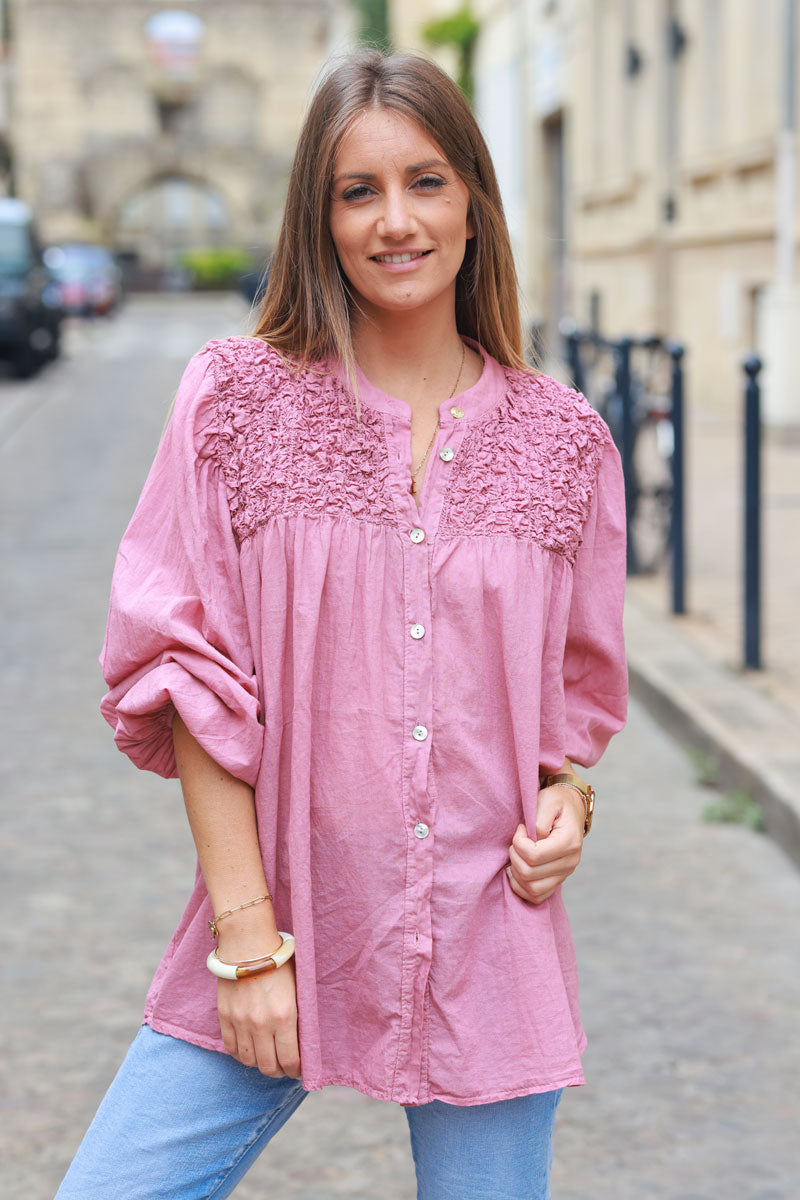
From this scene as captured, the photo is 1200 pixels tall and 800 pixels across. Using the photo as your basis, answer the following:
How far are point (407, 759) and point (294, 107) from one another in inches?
3009

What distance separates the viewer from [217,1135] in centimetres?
190

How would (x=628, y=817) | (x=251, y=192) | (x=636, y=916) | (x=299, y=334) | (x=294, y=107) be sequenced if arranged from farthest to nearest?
(x=294, y=107), (x=251, y=192), (x=628, y=817), (x=636, y=916), (x=299, y=334)

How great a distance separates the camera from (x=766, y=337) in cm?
1430

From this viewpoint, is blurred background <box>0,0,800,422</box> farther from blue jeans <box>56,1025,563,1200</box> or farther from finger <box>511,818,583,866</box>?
blue jeans <box>56,1025,563,1200</box>

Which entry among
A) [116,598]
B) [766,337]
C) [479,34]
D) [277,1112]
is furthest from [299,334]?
[479,34]

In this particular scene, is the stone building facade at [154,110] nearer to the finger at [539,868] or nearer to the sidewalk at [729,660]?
the sidewalk at [729,660]

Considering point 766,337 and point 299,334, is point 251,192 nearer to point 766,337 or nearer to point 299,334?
point 766,337

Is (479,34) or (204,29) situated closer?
(479,34)

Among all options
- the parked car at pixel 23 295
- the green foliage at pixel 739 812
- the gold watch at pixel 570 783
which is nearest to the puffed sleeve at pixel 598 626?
the gold watch at pixel 570 783

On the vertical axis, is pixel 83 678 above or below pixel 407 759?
below

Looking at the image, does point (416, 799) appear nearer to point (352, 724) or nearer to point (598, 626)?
point (352, 724)

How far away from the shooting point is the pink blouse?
6.29 feet

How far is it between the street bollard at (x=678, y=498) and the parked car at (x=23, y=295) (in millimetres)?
15117

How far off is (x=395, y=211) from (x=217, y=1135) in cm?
103
